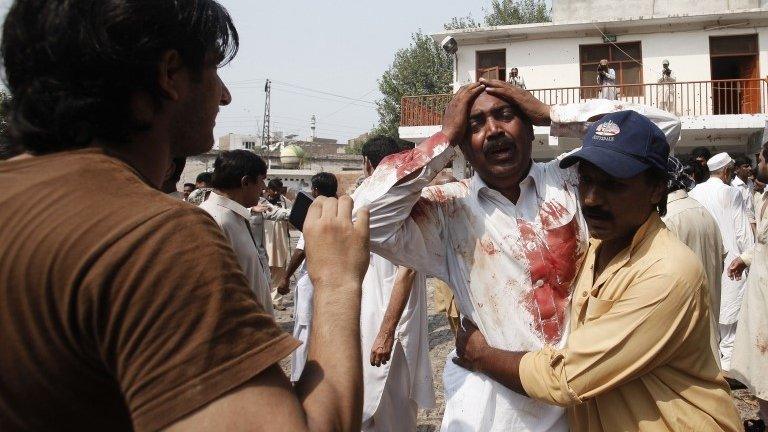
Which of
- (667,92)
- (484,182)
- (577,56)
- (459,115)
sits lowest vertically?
(484,182)

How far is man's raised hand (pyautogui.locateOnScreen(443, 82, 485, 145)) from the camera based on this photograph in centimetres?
227

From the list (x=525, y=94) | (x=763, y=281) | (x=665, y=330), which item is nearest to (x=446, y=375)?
(x=665, y=330)

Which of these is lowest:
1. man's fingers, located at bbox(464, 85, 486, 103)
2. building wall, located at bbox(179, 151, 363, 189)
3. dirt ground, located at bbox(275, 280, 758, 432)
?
dirt ground, located at bbox(275, 280, 758, 432)

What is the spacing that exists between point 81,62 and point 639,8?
2160 cm

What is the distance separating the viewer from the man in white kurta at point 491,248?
7.06 feet

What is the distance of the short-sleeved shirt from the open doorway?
Answer: 20216 mm

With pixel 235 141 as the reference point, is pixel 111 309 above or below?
below

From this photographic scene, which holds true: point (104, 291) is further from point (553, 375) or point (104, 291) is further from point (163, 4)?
point (553, 375)

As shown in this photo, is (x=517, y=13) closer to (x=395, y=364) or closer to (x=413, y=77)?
(x=413, y=77)

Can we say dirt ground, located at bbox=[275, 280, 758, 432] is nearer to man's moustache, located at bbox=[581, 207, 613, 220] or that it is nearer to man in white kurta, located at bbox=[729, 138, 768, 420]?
man in white kurta, located at bbox=[729, 138, 768, 420]

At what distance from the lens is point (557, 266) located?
7.28 ft

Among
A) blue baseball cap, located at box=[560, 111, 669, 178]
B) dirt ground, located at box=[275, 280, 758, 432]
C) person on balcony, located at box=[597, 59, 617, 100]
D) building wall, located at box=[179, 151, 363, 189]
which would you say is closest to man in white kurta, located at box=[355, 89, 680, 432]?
blue baseball cap, located at box=[560, 111, 669, 178]

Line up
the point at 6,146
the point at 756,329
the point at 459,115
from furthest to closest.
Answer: the point at 756,329, the point at 459,115, the point at 6,146

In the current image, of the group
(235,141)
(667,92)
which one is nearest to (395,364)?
(667,92)
